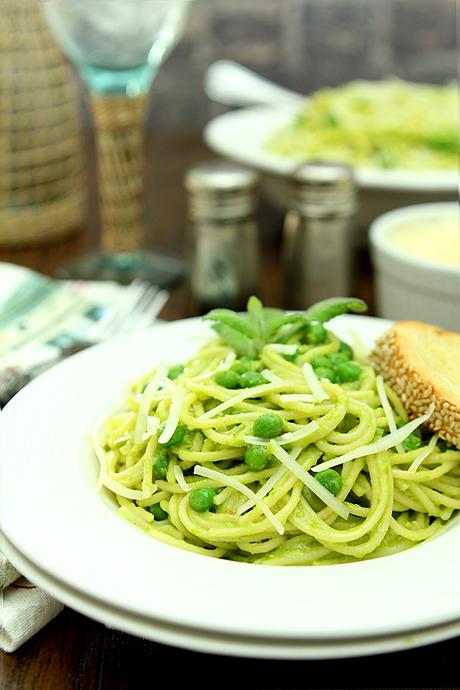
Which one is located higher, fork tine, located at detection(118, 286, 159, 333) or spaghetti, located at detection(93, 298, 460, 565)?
spaghetti, located at detection(93, 298, 460, 565)

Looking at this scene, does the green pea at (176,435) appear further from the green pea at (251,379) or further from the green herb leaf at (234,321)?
the green herb leaf at (234,321)

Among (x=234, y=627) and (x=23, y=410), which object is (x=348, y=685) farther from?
(x=23, y=410)

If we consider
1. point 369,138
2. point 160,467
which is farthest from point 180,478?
point 369,138

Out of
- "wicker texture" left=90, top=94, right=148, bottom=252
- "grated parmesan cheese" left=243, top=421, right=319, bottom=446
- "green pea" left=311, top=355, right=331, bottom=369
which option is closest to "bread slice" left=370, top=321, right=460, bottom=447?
"green pea" left=311, top=355, right=331, bottom=369

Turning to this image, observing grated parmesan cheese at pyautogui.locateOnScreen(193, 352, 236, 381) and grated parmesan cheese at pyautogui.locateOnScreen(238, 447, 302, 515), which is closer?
grated parmesan cheese at pyautogui.locateOnScreen(238, 447, 302, 515)

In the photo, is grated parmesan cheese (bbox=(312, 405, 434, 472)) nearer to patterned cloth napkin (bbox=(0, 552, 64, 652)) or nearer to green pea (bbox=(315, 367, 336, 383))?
green pea (bbox=(315, 367, 336, 383))

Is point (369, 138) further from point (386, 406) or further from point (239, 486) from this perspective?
point (239, 486)
